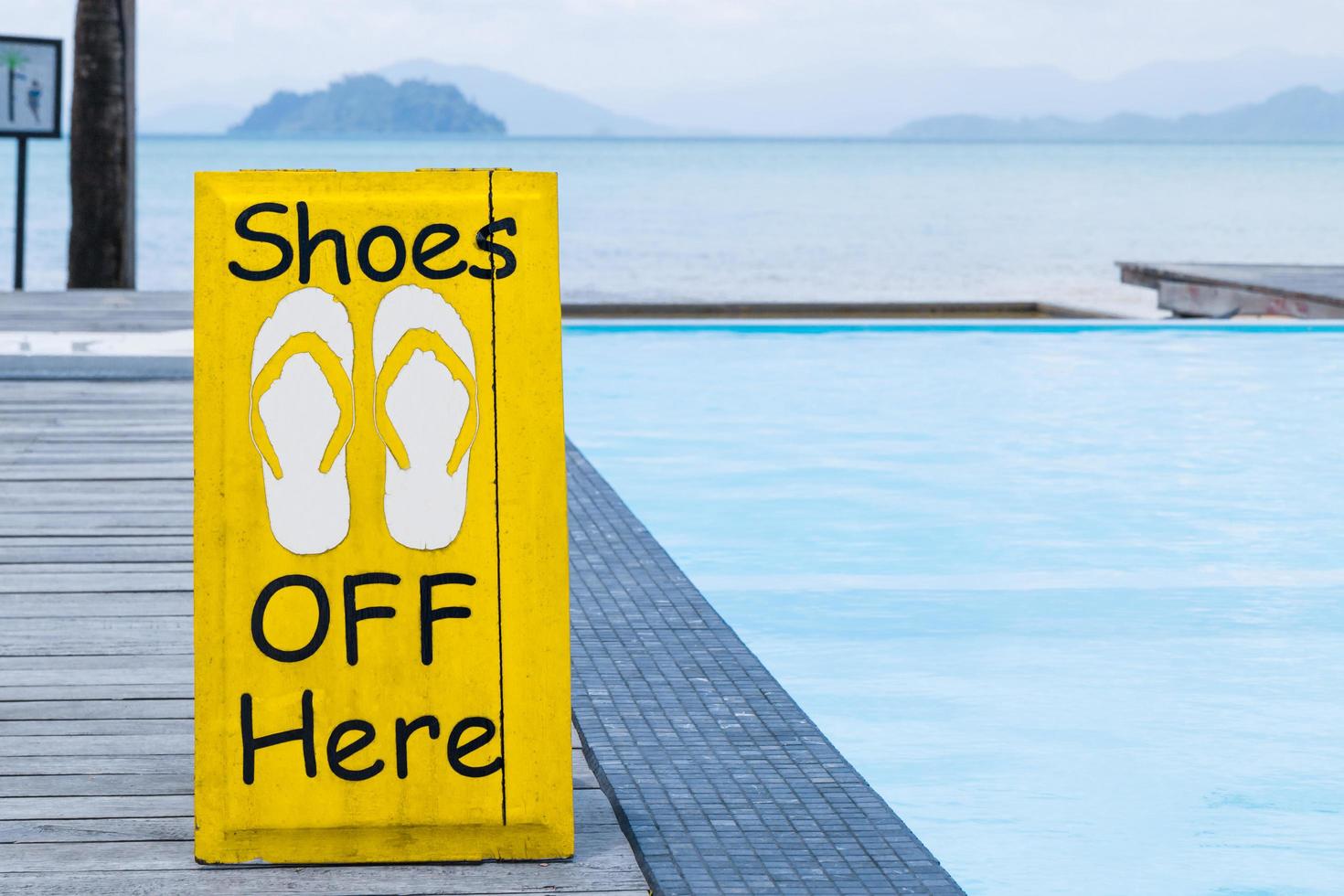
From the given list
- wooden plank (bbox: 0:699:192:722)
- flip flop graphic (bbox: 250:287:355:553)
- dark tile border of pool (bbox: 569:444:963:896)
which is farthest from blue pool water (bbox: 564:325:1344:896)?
flip flop graphic (bbox: 250:287:355:553)

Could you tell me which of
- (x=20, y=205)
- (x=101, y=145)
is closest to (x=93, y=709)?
(x=101, y=145)

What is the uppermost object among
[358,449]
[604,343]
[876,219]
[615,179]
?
[615,179]

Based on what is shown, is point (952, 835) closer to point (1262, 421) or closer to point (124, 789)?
point (124, 789)

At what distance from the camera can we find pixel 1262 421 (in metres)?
10.4

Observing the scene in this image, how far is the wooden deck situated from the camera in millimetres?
15867

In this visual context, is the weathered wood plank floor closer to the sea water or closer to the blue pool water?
the blue pool water

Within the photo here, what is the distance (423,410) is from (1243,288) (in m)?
15.5

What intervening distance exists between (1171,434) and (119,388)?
221 inches

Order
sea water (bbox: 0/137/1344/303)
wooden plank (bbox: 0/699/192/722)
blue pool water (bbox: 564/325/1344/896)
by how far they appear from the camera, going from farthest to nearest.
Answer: sea water (bbox: 0/137/1344/303) → blue pool water (bbox: 564/325/1344/896) → wooden plank (bbox: 0/699/192/722)

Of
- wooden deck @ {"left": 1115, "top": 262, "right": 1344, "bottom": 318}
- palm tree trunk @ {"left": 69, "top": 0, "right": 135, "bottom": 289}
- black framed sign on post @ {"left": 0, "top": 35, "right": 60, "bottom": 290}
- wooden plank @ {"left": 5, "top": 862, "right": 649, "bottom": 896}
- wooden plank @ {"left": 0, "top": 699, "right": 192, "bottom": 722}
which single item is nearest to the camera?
wooden plank @ {"left": 5, "top": 862, "right": 649, "bottom": 896}

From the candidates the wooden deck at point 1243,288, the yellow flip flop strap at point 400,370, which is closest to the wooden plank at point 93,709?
the yellow flip flop strap at point 400,370

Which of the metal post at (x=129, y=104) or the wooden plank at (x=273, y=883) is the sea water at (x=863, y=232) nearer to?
the metal post at (x=129, y=104)

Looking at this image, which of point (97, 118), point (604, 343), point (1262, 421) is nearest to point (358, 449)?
point (1262, 421)

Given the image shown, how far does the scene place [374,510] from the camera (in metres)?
2.80
